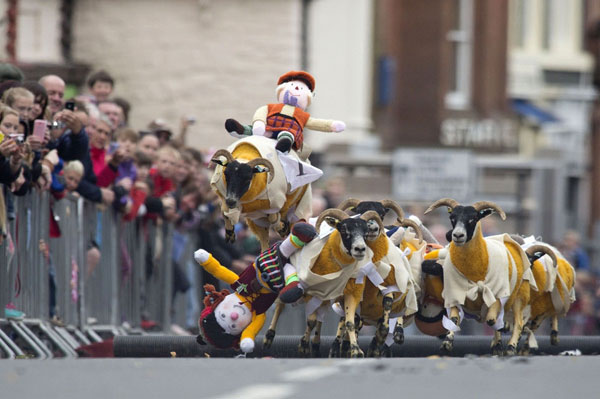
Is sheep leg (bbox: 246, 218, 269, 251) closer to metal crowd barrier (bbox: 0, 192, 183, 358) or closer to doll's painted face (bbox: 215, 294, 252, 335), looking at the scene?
doll's painted face (bbox: 215, 294, 252, 335)

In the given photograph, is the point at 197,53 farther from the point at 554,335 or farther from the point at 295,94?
the point at 295,94

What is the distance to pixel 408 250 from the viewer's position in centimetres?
1264

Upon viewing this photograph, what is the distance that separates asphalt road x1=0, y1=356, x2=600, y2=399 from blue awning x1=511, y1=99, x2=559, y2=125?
36.4 metres

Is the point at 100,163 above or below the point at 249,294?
above

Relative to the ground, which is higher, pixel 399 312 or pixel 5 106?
pixel 5 106

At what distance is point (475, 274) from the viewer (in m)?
12.3

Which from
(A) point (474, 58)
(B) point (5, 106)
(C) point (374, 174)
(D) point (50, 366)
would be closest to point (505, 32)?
(A) point (474, 58)

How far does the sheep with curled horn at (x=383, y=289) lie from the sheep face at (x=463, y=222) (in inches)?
15.3

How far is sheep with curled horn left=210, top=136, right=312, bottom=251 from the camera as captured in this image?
38.1 ft

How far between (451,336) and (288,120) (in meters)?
1.75

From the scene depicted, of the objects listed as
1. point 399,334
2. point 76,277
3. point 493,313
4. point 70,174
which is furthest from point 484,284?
point 70,174

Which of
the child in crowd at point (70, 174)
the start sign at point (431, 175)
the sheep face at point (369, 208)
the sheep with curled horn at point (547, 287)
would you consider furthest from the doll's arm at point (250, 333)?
the start sign at point (431, 175)

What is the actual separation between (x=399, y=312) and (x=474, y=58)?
34719mm

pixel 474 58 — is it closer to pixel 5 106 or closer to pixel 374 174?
pixel 374 174
